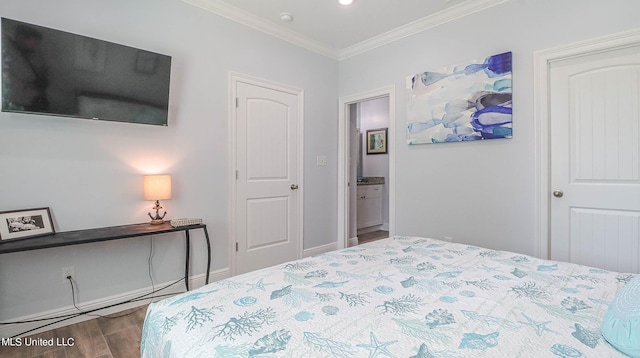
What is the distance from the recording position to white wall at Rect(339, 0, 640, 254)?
2.39 metres

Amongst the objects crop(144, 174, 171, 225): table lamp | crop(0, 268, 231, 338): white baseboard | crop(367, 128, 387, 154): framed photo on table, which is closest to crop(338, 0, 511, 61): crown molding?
crop(367, 128, 387, 154): framed photo on table

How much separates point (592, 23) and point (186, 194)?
3460mm

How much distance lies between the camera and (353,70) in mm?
3924

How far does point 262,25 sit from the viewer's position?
322 centimetres

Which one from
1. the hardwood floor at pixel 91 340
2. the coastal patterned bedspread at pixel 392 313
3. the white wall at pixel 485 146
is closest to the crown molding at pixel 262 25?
the white wall at pixel 485 146

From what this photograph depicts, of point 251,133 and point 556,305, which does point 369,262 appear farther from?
point 251,133

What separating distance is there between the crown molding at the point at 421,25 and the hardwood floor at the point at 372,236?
2657mm

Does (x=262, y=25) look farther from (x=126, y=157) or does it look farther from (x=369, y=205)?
(x=369, y=205)

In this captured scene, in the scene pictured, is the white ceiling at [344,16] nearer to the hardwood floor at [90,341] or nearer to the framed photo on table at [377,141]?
the framed photo on table at [377,141]

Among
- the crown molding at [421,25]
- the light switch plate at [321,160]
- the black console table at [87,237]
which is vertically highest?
the crown molding at [421,25]

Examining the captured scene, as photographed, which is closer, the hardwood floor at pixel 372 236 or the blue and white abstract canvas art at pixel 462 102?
the blue and white abstract canvas art at pixel 462 102

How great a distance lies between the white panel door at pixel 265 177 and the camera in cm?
316

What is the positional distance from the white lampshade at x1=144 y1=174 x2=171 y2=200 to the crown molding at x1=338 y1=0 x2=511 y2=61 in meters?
2.69

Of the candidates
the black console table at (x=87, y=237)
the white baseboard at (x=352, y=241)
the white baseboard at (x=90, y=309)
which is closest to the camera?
the black console table at (x=87, y=237)
